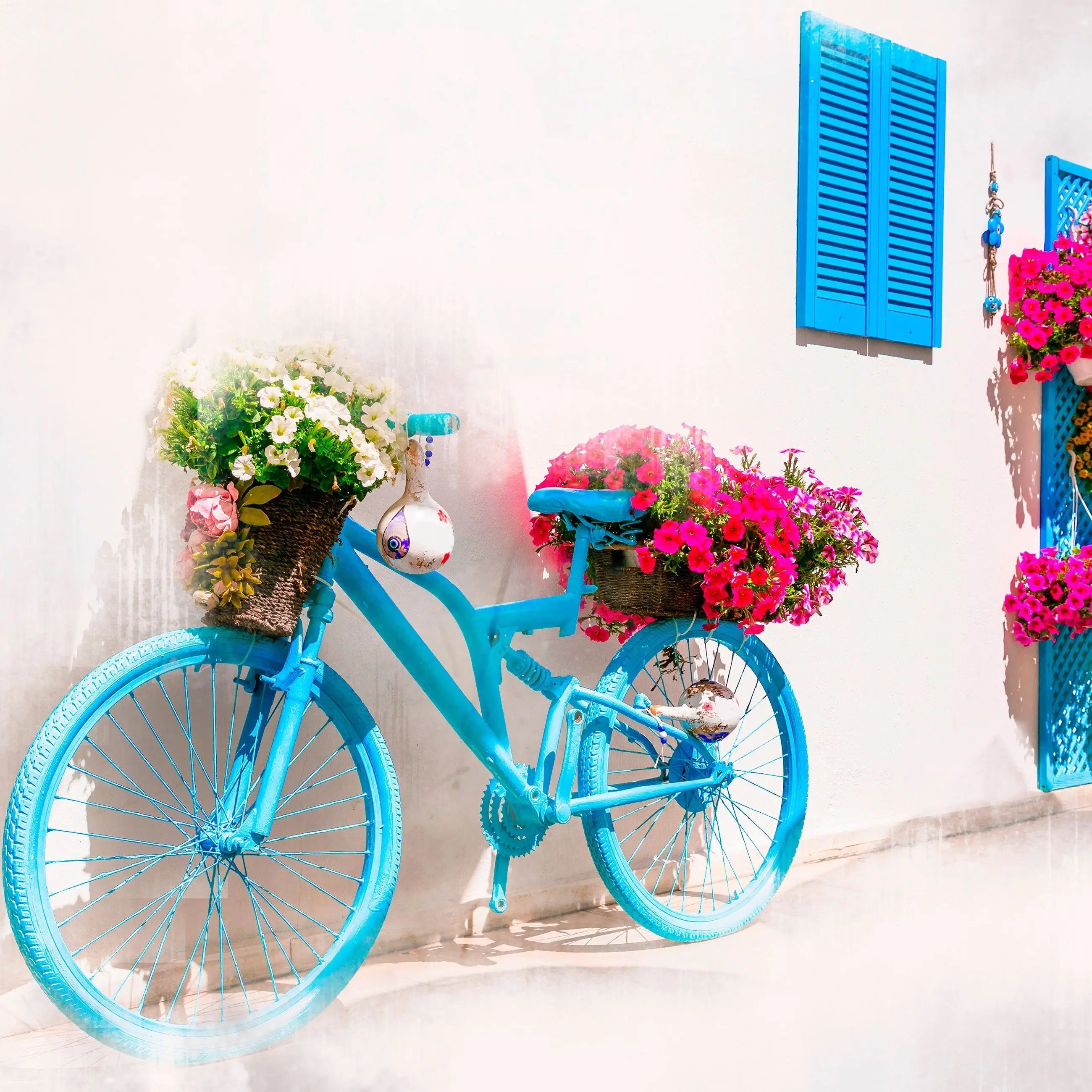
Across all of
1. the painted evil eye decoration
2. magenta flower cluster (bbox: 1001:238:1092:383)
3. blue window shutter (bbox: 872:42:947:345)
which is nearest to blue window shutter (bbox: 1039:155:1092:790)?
magenta flower cluster (bbox: 1001:238:1092:383)

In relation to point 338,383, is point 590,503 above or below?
below

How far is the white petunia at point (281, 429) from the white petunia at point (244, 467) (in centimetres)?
6

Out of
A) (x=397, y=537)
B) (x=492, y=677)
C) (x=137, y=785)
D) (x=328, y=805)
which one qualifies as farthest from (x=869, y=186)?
(x=137, y=785)

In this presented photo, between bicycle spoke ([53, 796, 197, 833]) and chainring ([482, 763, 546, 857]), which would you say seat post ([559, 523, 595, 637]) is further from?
bicycle spoke ([53, 796, 197, 833])

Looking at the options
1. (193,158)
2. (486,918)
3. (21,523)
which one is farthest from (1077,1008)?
(193,158)

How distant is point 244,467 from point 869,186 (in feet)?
8.57

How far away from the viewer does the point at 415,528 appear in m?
2.38

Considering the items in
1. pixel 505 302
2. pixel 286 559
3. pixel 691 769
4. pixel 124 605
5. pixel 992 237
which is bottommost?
pixel 691 769

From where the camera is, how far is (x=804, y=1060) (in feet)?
8.05

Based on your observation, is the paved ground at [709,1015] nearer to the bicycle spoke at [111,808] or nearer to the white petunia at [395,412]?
the bicycle spoke at [111,808]

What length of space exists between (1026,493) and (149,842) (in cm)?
347

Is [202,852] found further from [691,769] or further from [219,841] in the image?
[691,769]

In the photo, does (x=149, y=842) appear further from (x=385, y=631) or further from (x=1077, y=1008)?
(x=1077, y=1008)

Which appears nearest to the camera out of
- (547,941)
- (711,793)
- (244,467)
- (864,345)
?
(244,467)
